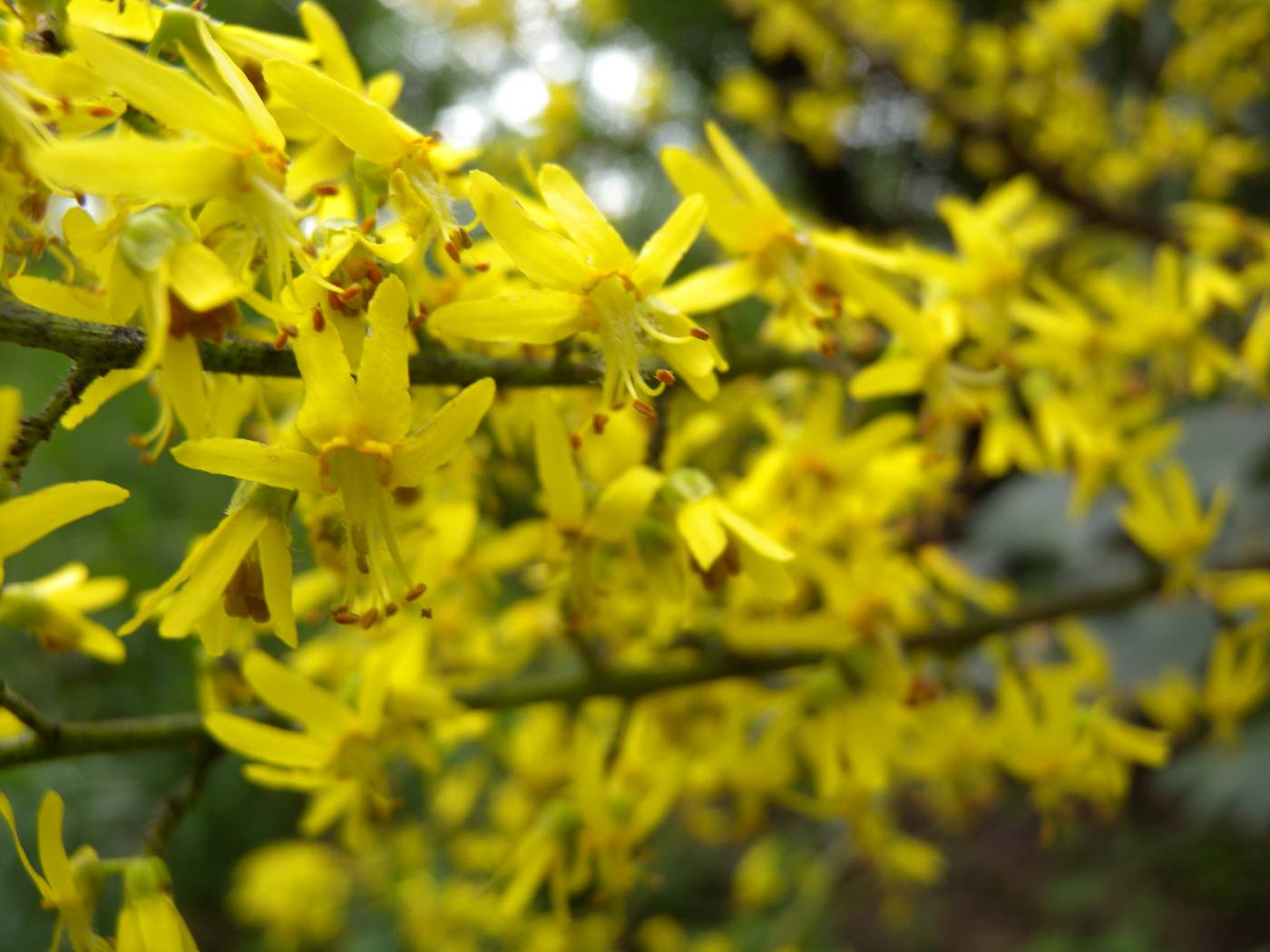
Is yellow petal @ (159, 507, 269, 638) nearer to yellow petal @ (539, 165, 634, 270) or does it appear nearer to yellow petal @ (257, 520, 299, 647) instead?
yellow petal @ (257, 520, 299, 647)

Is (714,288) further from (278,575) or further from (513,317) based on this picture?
(278,575)

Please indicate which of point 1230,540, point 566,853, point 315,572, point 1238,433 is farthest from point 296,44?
point 1238,433

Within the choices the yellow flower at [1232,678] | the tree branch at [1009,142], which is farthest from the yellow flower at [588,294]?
the tree branch at [1009,142]

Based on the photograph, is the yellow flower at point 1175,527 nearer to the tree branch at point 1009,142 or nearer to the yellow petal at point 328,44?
the yellow petal at point 328,44

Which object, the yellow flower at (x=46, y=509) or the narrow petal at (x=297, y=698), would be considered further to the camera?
the narrow petal at (x=297, y=698)

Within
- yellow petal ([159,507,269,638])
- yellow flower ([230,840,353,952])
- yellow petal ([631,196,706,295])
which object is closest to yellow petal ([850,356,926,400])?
yellow petal ([631,196,706,295])

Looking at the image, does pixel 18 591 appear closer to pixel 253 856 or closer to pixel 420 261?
pixel 420 261
